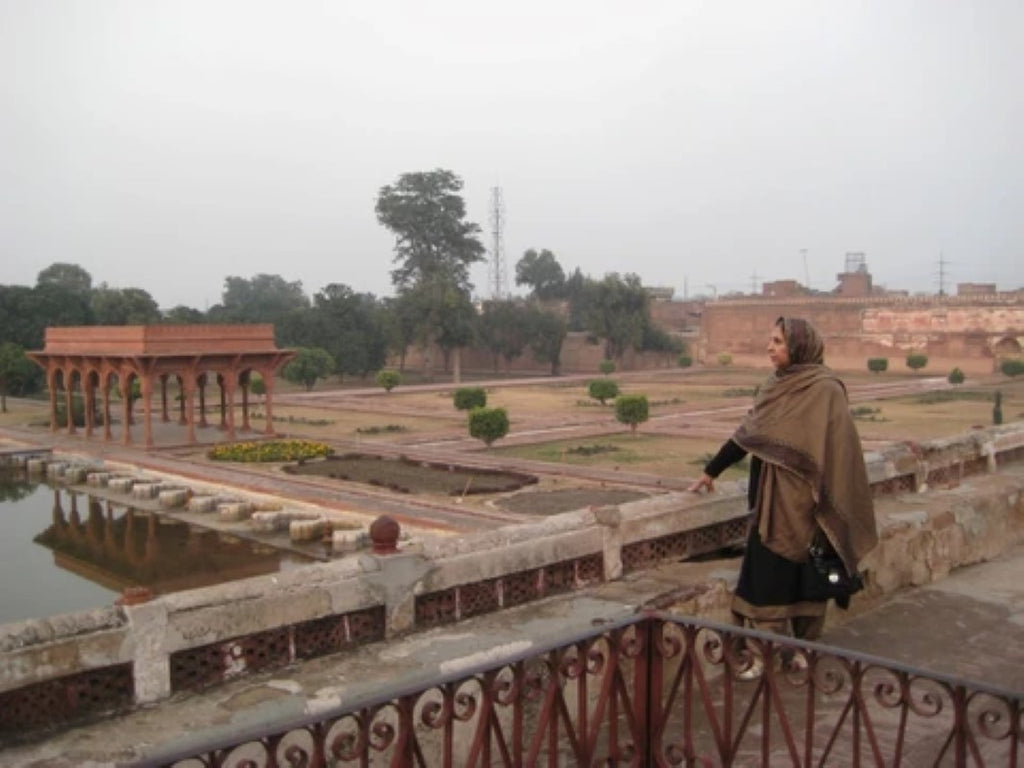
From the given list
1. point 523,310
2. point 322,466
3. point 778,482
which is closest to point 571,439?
point 322,466

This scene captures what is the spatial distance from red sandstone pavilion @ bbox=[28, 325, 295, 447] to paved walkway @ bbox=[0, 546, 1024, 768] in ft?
58.1

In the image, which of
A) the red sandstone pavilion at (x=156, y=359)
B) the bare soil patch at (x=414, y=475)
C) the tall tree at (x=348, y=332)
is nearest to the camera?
the bare soil patch at (x=414, y=475)

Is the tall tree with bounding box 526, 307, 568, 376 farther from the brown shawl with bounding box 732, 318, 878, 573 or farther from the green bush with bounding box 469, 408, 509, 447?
the brown shawl with bounding box 732, 318, 878, 573

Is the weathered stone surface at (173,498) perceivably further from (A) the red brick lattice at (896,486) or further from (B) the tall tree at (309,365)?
(B) the tall tree at (309,365)

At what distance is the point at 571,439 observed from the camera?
74.4 feet

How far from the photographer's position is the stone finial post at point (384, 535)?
4023mm

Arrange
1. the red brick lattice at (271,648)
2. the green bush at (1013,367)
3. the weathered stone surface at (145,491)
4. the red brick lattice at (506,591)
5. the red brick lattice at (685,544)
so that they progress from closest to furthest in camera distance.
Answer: the red brick lattice at (271,648) < the red brick lattice at (506,591) < the red brick lattice at (685,544) < the weathered stone surface at (145,491) < the green bush at (1013,367)

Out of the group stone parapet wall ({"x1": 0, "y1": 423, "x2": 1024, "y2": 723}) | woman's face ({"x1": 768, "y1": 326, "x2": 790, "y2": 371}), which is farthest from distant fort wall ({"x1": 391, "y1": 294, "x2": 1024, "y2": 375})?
woman's face ({"x1": 768, "y1": 326, "x2": 790, "y2": 371})

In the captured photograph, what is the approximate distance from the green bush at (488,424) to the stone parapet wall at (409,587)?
555 inches

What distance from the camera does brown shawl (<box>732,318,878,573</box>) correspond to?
3.81 m

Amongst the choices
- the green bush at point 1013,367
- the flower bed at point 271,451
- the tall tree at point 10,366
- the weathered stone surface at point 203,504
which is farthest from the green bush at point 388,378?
the green bush at point 1013,367

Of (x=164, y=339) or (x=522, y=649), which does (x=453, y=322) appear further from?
(x=522, y=649)

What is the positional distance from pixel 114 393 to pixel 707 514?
34.2m

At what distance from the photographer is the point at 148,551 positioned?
13.2 m
